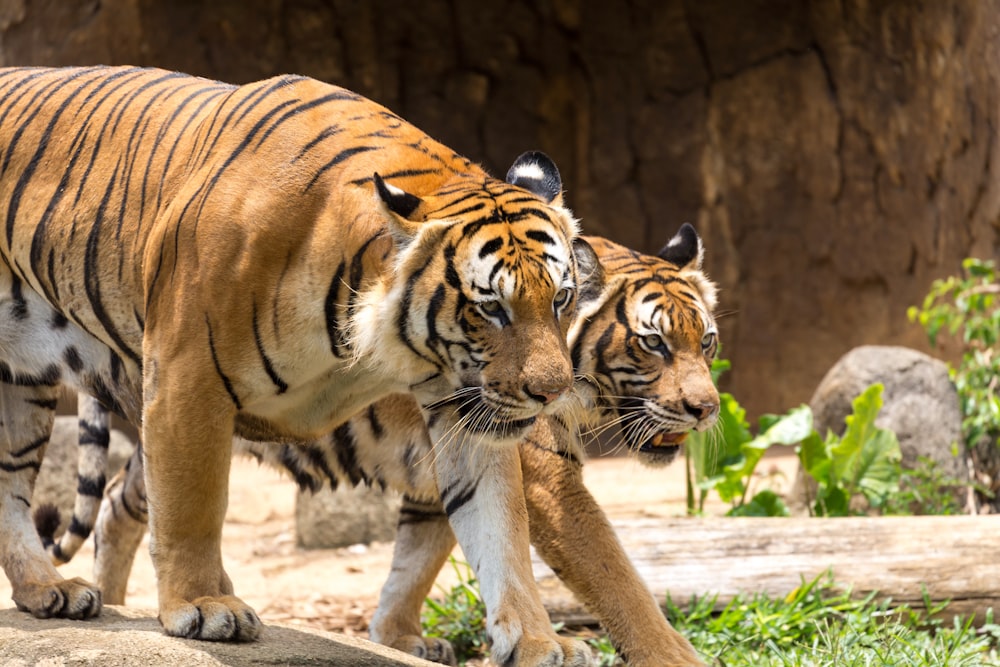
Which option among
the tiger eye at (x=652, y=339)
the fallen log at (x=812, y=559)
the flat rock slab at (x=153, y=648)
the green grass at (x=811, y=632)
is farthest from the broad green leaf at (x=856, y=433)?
the flat rock slab at (x=153, y=648)

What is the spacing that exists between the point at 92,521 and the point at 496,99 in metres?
5.82

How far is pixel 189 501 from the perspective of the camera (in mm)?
2848

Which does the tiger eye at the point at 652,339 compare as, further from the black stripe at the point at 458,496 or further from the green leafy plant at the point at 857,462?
the green leafy plant at the point at 857,462

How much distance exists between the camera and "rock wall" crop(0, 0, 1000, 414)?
8.17m

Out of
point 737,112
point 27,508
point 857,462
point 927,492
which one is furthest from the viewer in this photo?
point 737,112

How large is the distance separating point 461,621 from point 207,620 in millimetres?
1746

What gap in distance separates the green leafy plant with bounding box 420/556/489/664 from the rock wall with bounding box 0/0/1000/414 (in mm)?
4729

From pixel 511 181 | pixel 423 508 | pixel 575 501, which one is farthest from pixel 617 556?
pixel 511 181

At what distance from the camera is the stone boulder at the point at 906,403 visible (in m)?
6.10

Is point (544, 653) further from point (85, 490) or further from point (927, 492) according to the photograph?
point (927, 492)

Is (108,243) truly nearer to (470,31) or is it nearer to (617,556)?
(617,556)

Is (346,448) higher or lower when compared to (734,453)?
higher

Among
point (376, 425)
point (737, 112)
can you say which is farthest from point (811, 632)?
point (737, 112)

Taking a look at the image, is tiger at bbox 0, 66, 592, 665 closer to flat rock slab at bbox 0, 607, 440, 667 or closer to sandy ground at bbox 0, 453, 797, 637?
flat rock slab at bbox 0, 607, 440, 667
